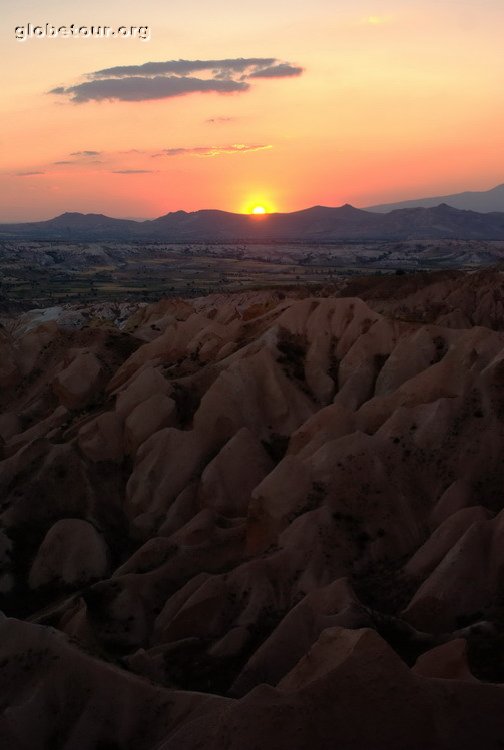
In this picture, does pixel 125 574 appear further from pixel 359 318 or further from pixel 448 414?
pixel 359 318

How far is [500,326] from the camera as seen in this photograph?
58500mm

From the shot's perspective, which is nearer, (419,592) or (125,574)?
(419,592)

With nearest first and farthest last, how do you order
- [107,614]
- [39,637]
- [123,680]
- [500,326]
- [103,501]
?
[123,680], [39,637], [107,614], [103,501], [500,326]

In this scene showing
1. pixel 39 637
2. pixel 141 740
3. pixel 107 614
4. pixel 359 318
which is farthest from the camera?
pixel 359 318

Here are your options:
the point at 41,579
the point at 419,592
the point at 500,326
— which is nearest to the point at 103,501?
the point at 41,579

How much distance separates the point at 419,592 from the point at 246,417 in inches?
Result: 585

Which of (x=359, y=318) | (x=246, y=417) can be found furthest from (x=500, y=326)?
(x=246, y=417)

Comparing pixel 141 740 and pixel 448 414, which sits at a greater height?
pixel 448 414

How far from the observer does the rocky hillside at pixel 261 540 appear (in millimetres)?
15531

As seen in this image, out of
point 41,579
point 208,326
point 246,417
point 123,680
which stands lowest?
point 41,579

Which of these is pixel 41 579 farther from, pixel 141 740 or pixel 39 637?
pixel 141 740

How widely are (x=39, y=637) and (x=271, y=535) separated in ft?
29.2

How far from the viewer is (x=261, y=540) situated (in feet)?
88.4

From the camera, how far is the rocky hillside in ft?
51.0
